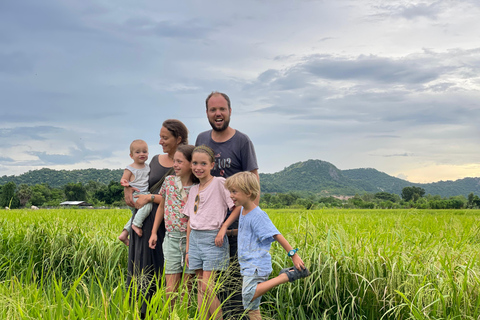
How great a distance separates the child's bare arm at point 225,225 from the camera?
2.99 meters

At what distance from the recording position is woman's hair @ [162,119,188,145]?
3.52 metres

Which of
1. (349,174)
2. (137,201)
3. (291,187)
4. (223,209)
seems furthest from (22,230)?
(349,174)

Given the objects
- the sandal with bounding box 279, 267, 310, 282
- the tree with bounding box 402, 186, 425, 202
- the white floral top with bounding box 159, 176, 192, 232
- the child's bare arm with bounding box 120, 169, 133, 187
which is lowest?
the tree with bounding box 402, 186, 425, 202

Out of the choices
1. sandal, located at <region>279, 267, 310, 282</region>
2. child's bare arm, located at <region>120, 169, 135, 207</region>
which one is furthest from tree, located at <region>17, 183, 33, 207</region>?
sandal, located at <region>279, 267, 310, 282</region>

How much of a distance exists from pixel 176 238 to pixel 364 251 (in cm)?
194

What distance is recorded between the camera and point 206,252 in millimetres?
3047

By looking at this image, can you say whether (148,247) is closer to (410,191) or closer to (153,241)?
(153,241)

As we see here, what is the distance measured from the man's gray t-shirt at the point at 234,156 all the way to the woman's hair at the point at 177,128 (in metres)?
0.42

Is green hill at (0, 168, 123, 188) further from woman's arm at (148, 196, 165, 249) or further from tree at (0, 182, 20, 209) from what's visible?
woman's arm at (148, 196, 165, 249)

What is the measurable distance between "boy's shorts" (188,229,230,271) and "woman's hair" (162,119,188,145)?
950 millimetres

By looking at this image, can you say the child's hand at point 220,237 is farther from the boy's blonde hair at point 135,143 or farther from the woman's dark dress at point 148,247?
the boy's blonde hair at point 135,143

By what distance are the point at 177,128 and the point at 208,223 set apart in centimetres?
102

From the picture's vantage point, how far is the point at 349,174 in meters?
148

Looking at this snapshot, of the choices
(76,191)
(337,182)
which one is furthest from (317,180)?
(76,191)
